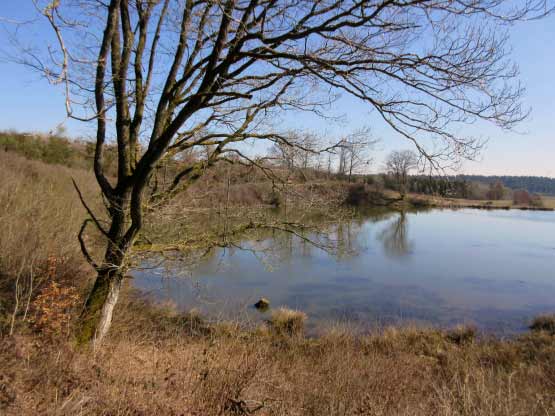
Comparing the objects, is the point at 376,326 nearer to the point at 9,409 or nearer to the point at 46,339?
the point at 46,339

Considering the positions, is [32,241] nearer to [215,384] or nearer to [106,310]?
[106,310]

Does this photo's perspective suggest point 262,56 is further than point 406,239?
No

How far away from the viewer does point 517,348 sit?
8.52m

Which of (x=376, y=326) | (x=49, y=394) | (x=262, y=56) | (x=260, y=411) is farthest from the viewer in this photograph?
(x=376, y=326)

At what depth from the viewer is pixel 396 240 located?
22266 mm

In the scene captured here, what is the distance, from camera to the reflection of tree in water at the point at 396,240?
19.2 m

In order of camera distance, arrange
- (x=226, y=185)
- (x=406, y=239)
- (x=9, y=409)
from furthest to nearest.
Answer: (x=406, y=239) → (x=226, y=185) → (x=9, y=409)

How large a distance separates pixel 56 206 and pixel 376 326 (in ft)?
25.9

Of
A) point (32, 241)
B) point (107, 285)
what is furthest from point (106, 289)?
point (32, 241)

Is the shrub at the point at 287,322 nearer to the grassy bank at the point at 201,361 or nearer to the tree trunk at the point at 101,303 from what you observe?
the grassy bank at the point at 201,361

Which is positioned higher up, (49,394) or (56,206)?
(56,206)

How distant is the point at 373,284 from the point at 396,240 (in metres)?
9.50

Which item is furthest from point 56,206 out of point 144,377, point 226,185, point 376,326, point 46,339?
point 376,326

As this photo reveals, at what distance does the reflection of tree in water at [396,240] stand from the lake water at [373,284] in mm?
136
